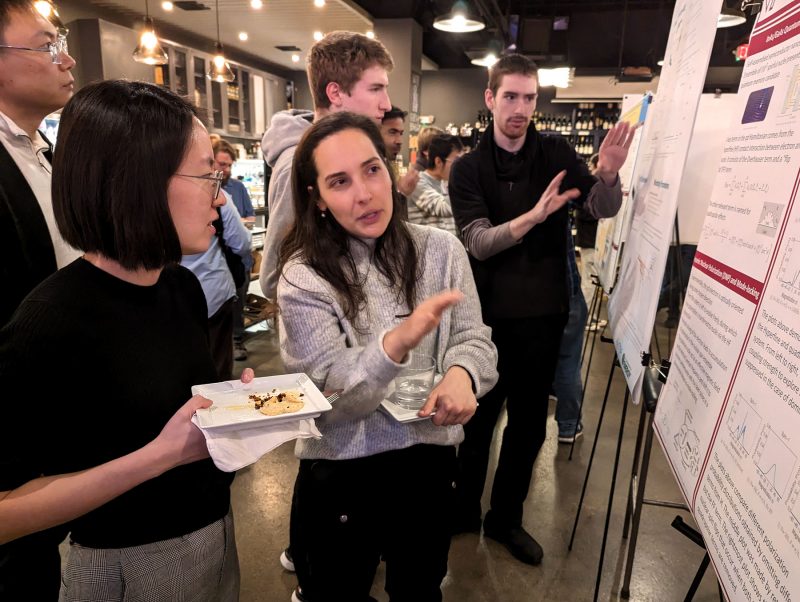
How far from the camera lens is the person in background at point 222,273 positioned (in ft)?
9.37

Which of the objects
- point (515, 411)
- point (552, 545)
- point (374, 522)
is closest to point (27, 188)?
point (374, 522)

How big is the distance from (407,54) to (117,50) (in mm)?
3535

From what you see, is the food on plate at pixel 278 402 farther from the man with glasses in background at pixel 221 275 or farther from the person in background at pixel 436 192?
the person in background at pixel 436 192

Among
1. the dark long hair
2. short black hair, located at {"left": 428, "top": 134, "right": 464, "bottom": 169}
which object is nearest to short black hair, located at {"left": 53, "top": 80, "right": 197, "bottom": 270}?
the dark long hair

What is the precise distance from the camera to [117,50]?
20.0ft

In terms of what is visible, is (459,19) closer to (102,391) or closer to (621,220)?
(621,220)

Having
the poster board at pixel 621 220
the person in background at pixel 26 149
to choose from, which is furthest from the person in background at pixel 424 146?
the person in background at pixel 26 149

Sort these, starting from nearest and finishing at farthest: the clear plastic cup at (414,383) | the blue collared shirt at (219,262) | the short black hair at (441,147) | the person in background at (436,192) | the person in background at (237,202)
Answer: the clear plastic cup at (414,383)
the blue collared shirt at (219,262)
the person in background at (436,192)
the short black hair at (441,147)
the person in background at (237,202)

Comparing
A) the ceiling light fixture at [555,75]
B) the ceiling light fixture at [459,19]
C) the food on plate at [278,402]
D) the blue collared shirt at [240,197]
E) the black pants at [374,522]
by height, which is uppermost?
the ceiling light fixture at [459,19]

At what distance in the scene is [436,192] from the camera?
3.53 metres

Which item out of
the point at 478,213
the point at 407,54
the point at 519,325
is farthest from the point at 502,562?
the point at 407,54

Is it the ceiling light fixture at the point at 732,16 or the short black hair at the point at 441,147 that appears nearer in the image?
the short black hair at the point at 441,147

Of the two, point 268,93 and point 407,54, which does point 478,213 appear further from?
point 268,93

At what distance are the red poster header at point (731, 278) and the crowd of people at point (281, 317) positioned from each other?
0.49 metres
